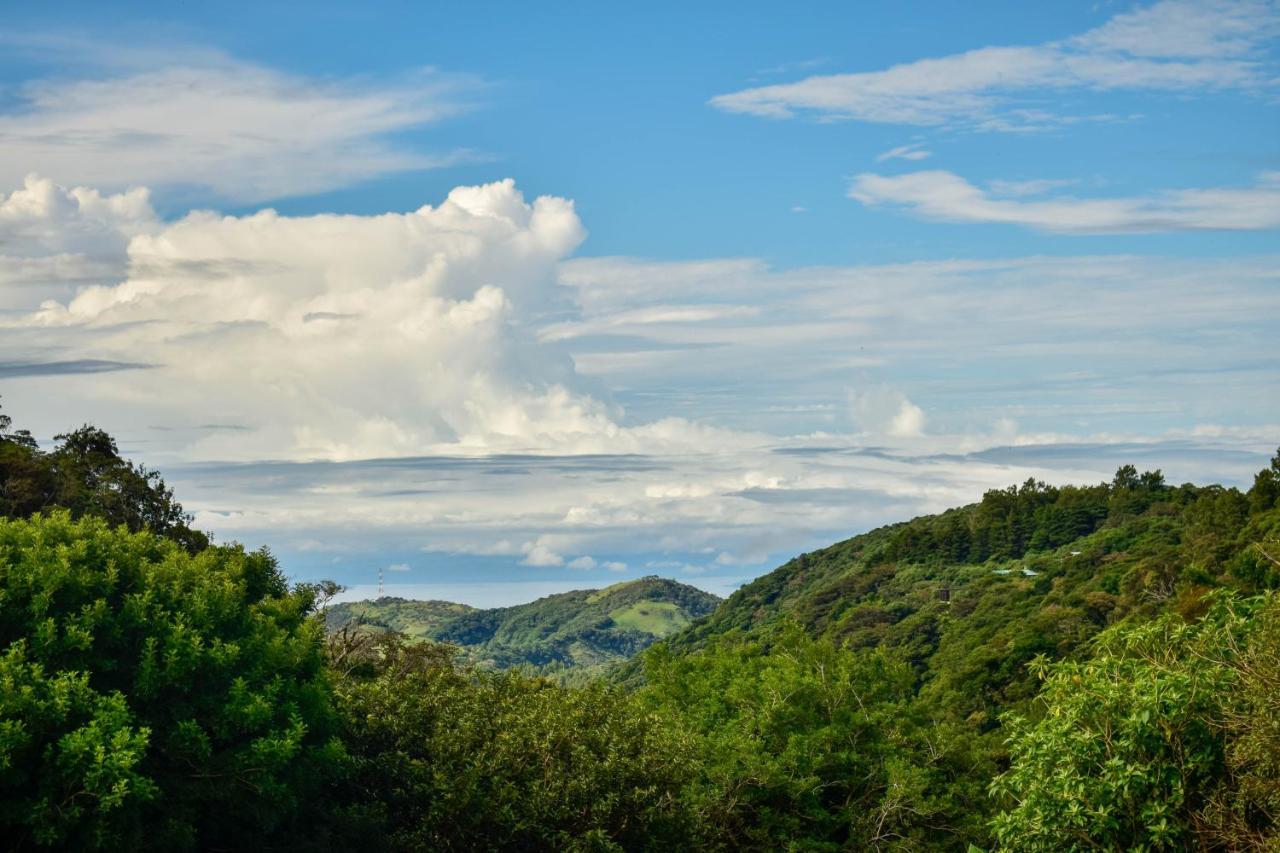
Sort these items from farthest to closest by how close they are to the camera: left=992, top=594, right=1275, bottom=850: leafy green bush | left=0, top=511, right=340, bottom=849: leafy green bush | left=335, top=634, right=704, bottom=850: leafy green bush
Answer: left=335, top=634, right=704, bottom=850: leafy green bush → left=0, top=511, right=340, bottom=849: leafy green bush → left=992, top=594, right=1275, bottom=850: leafy green bush

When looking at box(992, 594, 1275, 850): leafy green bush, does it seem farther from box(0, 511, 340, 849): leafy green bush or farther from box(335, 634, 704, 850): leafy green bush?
box(0, 511, 340, 849): leafy green bush

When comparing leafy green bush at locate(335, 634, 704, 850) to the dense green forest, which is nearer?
the dense green forest

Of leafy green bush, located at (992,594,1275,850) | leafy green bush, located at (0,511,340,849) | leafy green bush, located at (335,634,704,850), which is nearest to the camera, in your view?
leafy green bush, located at (992,594,1275,850)

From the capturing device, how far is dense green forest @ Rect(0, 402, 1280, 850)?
72.7 ft

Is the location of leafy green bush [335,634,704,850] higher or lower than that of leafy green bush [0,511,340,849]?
lower

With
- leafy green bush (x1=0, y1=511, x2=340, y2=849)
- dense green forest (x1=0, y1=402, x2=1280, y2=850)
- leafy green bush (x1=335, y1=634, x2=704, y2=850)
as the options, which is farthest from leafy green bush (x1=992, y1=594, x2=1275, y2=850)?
leafy green bush (x1=0, y1=511, x2=340, y2=849)

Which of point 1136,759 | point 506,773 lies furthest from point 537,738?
point 1136,759

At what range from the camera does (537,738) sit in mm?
31281

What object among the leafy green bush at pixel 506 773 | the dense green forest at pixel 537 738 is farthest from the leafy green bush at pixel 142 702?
the leafy green bush at pixel 506 773

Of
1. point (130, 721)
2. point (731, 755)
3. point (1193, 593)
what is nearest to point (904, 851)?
point (731, 755)

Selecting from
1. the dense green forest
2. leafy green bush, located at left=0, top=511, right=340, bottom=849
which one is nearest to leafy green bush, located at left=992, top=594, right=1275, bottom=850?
the dense green forest

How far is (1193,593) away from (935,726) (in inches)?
1105

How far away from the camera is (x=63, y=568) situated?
2523 cm

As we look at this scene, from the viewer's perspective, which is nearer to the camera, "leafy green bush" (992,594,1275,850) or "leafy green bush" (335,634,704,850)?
"leafy green bush" (992,594,1275,850)
